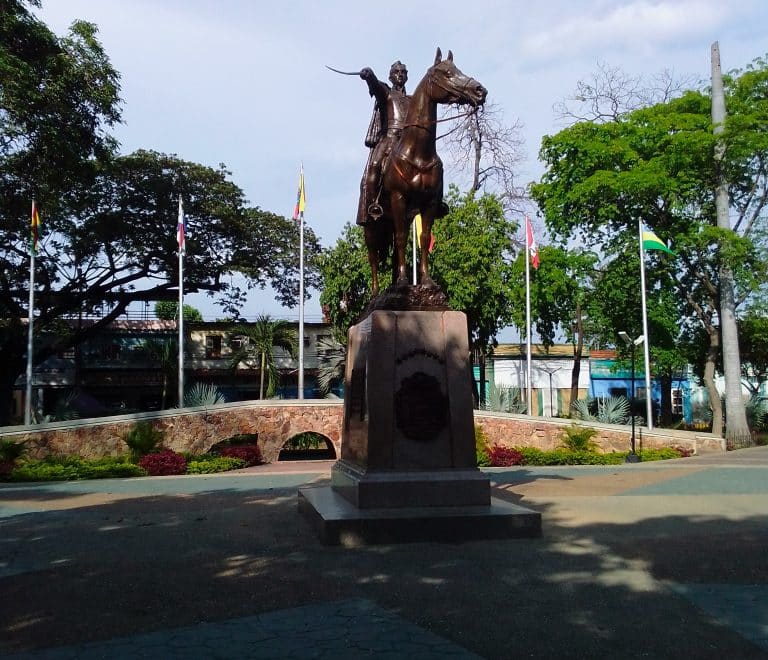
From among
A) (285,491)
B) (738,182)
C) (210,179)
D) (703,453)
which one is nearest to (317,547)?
(285,491)

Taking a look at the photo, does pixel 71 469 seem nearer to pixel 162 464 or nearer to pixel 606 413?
pixel 162 464

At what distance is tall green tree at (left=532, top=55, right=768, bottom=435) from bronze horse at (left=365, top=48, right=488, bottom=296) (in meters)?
21.8

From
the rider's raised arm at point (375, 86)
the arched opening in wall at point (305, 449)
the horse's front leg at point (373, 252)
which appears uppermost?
the rider's raised arm at point (375, 86)

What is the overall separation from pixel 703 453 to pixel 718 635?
2336 cm

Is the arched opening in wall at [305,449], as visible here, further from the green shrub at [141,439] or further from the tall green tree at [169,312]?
the tall green tree at [169,312]

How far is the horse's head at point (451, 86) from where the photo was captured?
364 inches

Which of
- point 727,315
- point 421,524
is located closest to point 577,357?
point 727,315

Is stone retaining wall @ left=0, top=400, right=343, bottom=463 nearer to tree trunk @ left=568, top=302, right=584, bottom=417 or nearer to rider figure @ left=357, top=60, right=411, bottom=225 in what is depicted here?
rider figure @ left=357, top=60, right=411, bottom=225

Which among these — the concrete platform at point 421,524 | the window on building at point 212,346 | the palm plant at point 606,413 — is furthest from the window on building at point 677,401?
the concrete platform at point 421,524

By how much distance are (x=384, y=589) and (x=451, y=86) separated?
19.8ft

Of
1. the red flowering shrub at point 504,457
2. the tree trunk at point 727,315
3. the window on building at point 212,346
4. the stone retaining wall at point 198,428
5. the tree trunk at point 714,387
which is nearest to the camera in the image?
the stone retaining wall at point 198,428

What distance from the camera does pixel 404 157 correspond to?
387 inches

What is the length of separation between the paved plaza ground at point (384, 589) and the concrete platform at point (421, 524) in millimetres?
152

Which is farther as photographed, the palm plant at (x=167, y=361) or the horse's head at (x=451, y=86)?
the palm plant at (x=167, y=361)
